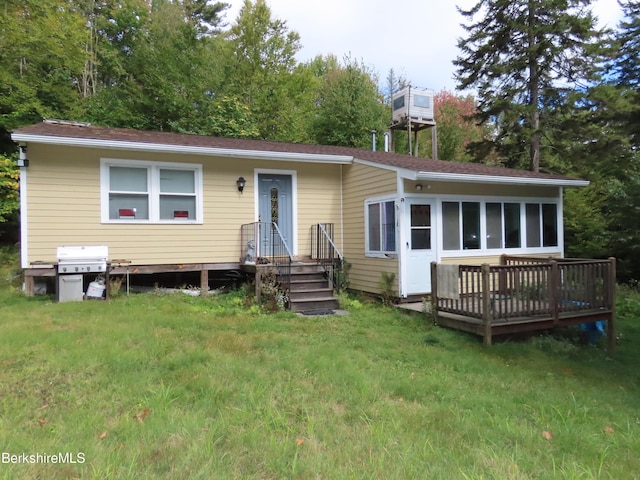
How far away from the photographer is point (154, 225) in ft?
28.1

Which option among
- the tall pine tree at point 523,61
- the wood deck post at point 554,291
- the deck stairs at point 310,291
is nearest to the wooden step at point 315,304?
the deck stairs at point 310,291

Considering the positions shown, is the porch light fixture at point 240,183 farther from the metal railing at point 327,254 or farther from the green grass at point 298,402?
the green grass at point 298,402

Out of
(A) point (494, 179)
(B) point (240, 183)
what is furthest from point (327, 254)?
(A) point (494, 179)

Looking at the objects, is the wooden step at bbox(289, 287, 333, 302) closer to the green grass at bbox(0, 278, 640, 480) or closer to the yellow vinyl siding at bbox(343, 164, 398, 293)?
the yellow vinyl siding at bbox(343, 164, 398, 293)

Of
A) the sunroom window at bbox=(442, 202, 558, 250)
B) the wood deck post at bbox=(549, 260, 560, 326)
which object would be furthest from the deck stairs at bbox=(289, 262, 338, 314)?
the wood deck post at bbox=(549, 260, 560, 326)

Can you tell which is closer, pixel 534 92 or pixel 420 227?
pixel 420 227

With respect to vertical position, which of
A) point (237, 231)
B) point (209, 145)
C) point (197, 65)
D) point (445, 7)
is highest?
point (445, 7)

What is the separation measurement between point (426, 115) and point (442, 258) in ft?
31.2

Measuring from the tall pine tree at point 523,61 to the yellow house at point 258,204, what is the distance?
756 cm

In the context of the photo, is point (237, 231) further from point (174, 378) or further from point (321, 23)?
point (321, 23)

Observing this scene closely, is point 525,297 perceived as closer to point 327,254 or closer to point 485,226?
point 485,226

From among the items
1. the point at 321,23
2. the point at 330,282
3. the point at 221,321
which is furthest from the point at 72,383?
the point at 321,23

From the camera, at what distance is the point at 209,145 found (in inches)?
345

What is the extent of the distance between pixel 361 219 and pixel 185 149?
4.03m
